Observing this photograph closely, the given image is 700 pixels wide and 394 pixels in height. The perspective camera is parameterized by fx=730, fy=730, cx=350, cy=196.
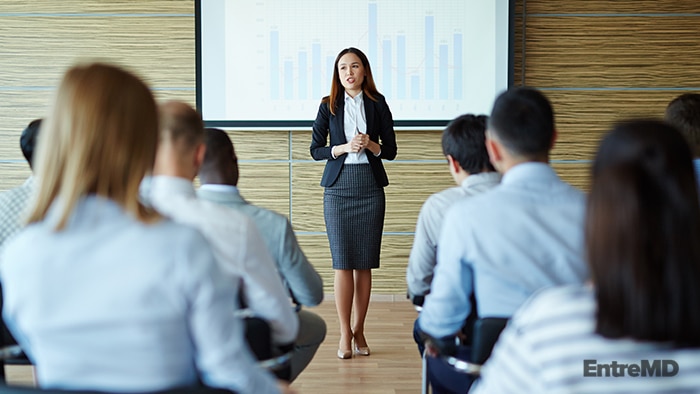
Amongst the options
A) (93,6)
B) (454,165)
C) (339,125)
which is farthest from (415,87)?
(454,165)

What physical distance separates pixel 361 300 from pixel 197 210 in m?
2.45

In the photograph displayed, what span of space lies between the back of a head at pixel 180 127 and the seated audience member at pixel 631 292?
102 cm

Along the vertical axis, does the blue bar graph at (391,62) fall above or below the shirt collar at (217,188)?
above

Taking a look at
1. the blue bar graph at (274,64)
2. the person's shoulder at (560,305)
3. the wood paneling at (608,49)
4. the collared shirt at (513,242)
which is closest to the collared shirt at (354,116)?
the blue bar graph at (274,64)

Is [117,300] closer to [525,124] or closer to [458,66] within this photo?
[525,124]

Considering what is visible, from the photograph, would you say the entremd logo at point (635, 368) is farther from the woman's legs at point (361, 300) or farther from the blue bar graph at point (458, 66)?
the blue bar graph at point (458, 66)

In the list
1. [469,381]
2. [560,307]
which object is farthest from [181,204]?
[560,307]

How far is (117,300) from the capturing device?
47.8 inches

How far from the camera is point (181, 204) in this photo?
1.85 meters

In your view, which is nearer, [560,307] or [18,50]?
[560,307]

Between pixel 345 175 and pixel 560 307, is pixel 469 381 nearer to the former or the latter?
pixel 560 307

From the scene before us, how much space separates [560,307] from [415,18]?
4.64 meters

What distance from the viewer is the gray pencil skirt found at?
13.8 feet

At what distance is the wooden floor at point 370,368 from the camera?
353 cm
